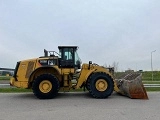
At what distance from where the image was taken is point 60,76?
1664 centimetres

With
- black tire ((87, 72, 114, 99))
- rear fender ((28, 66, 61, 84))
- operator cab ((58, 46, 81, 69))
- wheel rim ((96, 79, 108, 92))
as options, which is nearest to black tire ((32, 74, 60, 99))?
rear fender ((28, 66, 61, 84))

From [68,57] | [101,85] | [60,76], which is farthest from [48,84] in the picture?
[101,85]

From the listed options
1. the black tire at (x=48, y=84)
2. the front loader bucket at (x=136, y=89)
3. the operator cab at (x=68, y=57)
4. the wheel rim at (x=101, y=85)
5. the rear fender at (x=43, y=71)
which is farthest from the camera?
the operator cab at (x=68, y=57)

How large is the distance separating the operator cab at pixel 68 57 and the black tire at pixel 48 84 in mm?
1231

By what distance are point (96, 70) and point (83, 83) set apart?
1.06 metres

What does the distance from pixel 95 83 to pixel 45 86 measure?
279cm

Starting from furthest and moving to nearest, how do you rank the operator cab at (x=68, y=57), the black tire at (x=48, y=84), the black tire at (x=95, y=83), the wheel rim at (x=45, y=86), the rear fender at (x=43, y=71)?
the operator cab at (x=68, y=57) < the rear fender at (x=43, y=71) < the black tire at (x=95, y=83) < the wheel rim at (x=45, y=86) < the black tire at (x=48, y=84)

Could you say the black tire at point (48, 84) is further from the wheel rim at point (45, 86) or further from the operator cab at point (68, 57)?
the operator cab at point (68, 57)

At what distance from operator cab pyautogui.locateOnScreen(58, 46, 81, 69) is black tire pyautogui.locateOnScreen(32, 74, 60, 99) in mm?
1231

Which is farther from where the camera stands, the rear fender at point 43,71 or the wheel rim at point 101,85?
the rear fender at point 43,71

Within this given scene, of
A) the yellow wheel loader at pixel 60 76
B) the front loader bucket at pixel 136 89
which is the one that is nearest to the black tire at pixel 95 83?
the yellow wheel loader at pixel 60 76

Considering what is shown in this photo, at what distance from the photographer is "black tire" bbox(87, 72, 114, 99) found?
15.9 metres

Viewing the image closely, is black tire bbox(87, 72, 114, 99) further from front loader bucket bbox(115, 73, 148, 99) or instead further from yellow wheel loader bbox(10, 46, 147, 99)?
front loader bucket bbox(115, 73, 148, 99)

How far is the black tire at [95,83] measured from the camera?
52.2 feet
